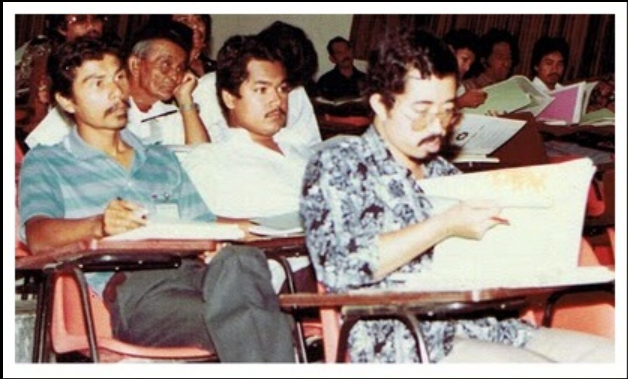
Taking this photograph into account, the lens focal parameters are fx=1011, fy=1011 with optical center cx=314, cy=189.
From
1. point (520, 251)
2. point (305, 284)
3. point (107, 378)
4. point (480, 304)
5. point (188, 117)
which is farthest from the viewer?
point (188, 117)

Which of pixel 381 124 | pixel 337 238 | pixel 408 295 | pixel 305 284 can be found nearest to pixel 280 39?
pixel 305 284

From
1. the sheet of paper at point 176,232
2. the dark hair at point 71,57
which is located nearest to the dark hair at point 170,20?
the dark hair at point 71,57

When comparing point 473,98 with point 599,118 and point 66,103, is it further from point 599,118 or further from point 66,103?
point 66,103

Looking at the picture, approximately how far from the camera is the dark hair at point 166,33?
3.13 metres

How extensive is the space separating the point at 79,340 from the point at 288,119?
1198 mm

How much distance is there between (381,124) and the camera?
7.09 feet

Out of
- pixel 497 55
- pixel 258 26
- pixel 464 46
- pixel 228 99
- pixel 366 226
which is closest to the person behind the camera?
pixel 366 226

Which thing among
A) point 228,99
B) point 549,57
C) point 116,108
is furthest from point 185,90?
point 549,57

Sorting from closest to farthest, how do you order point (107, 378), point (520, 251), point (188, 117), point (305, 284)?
point (520, 251), point (107, 378), point (305, 284), point (188, 117)

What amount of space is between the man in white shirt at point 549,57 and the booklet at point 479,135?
1.15m

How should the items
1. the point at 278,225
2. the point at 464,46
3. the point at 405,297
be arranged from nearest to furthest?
the point at 405,297 → the point at 278,225 → the point at 464,46

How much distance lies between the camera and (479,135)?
2891 millimetres

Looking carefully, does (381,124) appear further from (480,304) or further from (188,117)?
(188,117)

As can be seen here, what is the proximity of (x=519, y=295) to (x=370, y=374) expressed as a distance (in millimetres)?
368
